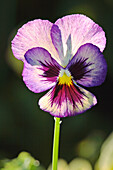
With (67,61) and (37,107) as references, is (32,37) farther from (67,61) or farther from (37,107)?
(37,107)

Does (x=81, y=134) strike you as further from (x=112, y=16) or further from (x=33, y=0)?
(x=33, y=0)

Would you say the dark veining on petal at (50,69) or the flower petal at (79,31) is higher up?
the flower petal at (79,31)

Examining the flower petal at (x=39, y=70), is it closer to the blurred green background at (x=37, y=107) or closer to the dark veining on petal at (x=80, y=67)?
the dark veining on petal at (x=80, y=67)

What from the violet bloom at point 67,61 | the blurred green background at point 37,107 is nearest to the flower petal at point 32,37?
the violet bloom at point 67,61

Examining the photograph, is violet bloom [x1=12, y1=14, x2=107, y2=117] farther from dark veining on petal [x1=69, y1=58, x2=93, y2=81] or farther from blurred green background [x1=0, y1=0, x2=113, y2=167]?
blurred green background [x1=0, y1=0, x2=113, y2=167]

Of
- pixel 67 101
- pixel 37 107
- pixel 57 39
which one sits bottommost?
pixel 37 107

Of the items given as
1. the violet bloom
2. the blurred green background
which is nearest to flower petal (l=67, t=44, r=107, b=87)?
the violet bloom

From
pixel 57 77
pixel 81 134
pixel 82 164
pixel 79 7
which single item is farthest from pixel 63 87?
pixel 79 7

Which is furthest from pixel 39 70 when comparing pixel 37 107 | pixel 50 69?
pixel 37 107
